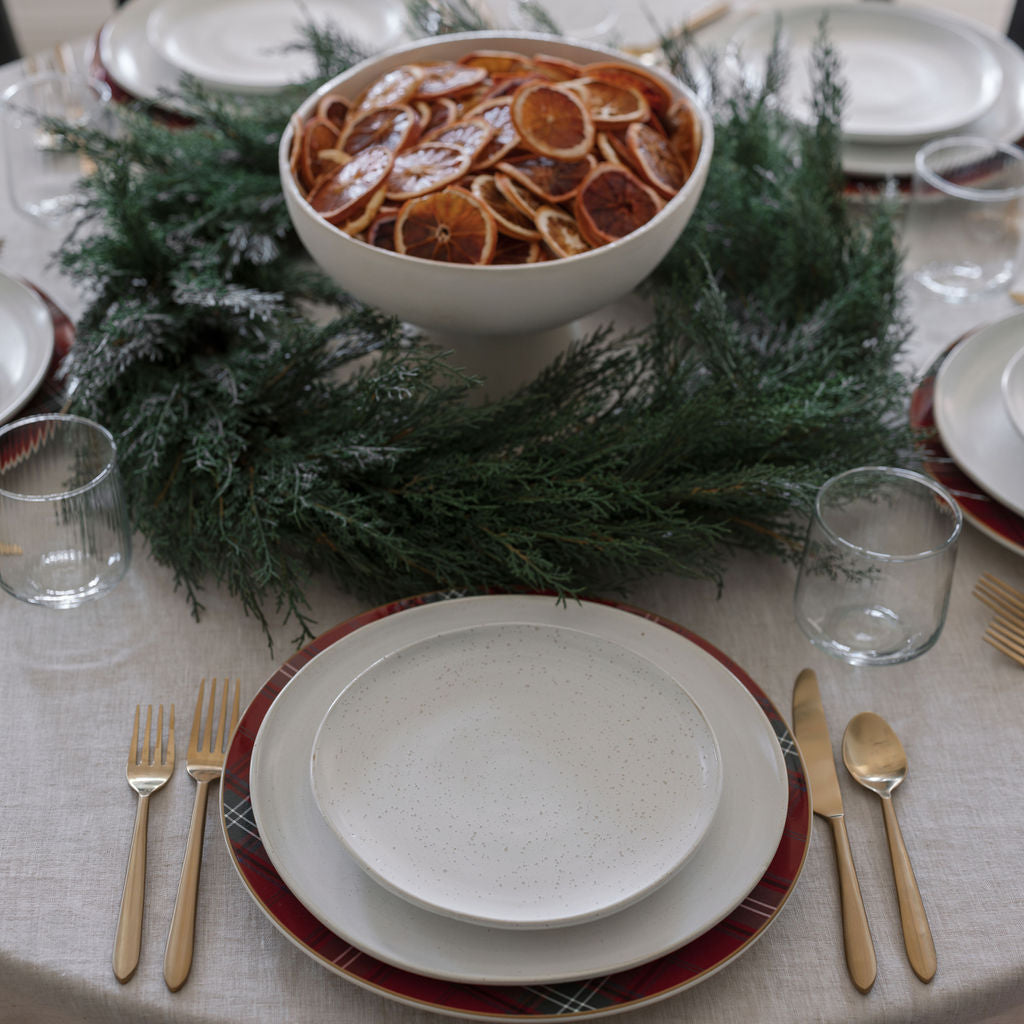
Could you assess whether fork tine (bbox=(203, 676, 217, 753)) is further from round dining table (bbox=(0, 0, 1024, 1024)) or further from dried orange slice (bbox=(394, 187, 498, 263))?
dried orange slice (bbox=(394, 187, 498, 263))

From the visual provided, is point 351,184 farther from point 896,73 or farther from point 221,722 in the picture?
point 896,73

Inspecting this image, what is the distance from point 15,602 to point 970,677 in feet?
2.39

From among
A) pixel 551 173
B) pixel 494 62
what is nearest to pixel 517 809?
pixel 551 173

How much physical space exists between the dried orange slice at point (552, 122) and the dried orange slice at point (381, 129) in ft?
0.31

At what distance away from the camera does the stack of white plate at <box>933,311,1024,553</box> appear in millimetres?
901

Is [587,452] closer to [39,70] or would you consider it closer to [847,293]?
[847,293]

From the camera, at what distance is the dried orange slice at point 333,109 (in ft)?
3.27

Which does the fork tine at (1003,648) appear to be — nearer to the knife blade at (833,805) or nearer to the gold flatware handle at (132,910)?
the knife blade at (833,805)

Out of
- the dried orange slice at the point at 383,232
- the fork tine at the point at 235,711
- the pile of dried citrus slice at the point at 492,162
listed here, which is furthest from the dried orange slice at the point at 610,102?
the fork tine at the point at 235,711

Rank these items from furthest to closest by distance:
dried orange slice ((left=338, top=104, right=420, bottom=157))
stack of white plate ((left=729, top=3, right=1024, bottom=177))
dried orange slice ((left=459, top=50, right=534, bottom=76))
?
1. stack of white plate ((left=729, top=3, right=1024, bottom=177))
2. dried orange slice ((left=459, top=50, right=534, bottom=76))
3. dried orange slice ((left=338, top=104, right=420, bottom=157))

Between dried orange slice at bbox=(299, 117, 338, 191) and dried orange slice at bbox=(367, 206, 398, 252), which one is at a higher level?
dried orange slice at bbox=(299, 117, 338, 191)

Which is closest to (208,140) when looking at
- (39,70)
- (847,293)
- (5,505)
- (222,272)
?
(222,272)

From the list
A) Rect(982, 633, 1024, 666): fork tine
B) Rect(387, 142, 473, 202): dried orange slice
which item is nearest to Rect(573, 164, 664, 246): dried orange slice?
Rect(387, 142, 473, 202): dried orange slice

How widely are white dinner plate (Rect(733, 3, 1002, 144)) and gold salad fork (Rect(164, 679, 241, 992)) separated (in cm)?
100
